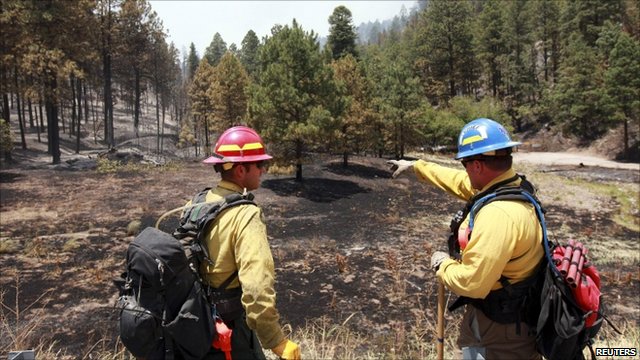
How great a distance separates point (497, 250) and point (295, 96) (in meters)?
17.5

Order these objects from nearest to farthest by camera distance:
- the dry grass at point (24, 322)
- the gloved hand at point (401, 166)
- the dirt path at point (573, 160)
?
the gloved hand at point (401, 166), the dry grass at point (24, 322), the dirt path at point (573, 160)

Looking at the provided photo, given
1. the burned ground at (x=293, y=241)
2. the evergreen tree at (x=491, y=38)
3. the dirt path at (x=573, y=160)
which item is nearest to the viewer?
the burned ground at (x=293, y=241)

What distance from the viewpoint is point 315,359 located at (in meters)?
4.24

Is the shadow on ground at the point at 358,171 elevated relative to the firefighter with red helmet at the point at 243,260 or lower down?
lower down

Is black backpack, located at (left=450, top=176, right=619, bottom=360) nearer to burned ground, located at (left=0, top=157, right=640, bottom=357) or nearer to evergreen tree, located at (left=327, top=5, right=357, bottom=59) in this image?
burned ground, located at (left=0, top=157, right=640, bottom=357)

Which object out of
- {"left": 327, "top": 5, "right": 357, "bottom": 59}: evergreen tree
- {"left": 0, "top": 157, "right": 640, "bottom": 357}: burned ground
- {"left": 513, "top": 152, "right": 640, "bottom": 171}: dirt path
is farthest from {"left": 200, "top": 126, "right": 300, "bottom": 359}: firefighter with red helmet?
{"left": 327, "top": 5, "right": 357, "bottom": 59}: evergreen tree

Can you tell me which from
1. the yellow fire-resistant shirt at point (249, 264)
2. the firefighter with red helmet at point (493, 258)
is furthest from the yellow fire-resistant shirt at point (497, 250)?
Result: the yellow fire-resistant shirt at point (249, 264)

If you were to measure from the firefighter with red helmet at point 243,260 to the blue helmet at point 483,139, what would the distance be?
4.58 ft

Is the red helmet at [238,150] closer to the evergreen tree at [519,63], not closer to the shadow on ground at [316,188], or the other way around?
the shadow on ground at [316,188]

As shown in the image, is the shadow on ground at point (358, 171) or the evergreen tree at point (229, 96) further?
the evergreen tree at point (229, 96)

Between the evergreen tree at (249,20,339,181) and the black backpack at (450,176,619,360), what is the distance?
1644 centimetres

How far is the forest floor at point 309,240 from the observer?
299 inches

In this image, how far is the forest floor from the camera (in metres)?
7.61

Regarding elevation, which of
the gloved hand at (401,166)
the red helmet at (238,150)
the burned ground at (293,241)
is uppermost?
the red helmet at (238,150)
